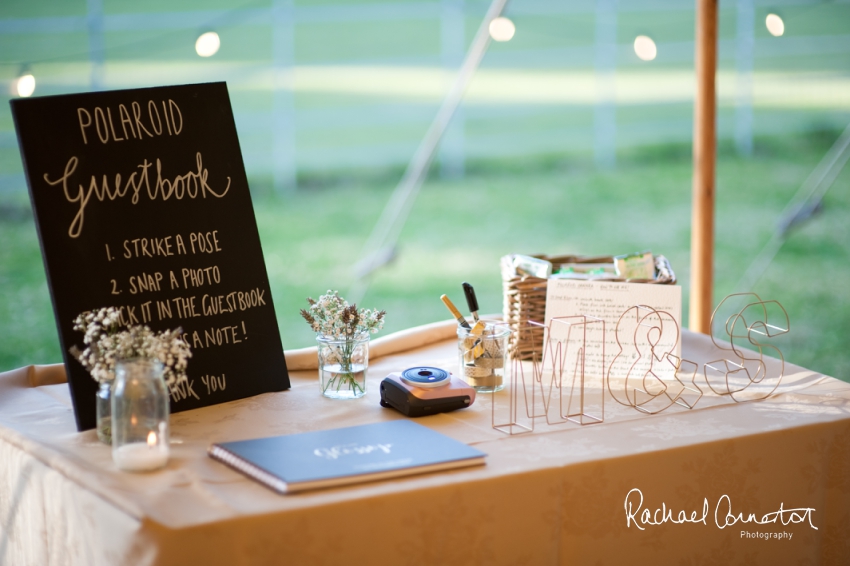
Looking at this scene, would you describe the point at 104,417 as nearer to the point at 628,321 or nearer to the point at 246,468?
the point at 246,468

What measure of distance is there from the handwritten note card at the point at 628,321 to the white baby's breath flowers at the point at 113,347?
696 mm

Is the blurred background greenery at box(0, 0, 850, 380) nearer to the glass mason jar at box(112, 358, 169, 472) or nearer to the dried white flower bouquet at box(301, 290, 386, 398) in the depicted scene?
the dried white flower bouquet at box(301, 290, 386, 398)

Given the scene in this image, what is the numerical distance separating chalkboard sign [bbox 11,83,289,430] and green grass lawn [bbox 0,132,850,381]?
3.00m

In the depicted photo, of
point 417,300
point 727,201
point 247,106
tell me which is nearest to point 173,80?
point 247,106

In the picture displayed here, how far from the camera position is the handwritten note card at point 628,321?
1.50 m

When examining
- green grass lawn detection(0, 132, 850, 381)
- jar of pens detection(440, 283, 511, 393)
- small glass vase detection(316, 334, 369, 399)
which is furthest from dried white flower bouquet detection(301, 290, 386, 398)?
green grass lawn detection(0, 132, 850, 381)

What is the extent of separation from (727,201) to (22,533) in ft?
19.5

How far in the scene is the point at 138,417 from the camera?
3.59ft

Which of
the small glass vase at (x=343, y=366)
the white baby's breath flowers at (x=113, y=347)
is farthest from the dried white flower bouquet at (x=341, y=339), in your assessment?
the white baby's breath flowers at (x=113, y=347)

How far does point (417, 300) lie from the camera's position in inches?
194

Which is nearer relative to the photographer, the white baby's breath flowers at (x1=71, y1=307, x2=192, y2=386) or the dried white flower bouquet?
the white baby's breath flowers at (x1=71, y1=307, x2=192, y2=386)

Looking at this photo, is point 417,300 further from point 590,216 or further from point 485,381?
point 485,381

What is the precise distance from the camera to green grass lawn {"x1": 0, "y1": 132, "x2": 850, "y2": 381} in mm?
4605

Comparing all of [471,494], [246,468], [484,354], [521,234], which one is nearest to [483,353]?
[484,354]
